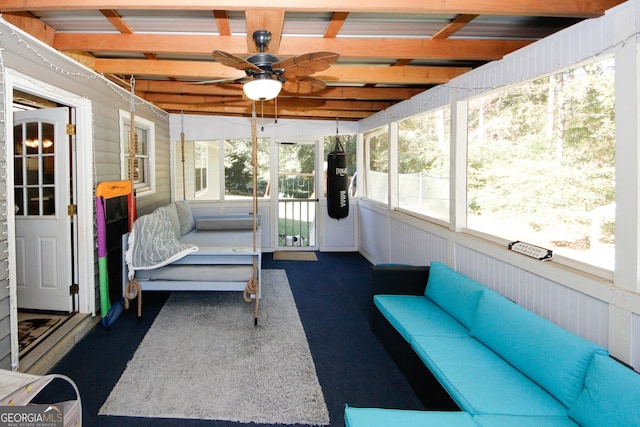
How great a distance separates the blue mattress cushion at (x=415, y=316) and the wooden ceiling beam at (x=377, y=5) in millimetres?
2071

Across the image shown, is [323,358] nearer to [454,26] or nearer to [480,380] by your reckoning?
[480,380]

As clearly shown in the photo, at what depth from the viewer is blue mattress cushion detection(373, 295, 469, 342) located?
2824 mm

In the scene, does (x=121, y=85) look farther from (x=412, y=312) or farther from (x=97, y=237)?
(x=412, y=312)

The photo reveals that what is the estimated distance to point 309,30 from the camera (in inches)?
122

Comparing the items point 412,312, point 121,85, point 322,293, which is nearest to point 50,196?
point 121,85

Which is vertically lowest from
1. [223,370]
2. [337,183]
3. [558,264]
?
[223,370]

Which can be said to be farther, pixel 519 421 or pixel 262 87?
pixel 262 87

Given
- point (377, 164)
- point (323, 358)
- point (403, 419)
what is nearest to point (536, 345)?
point (403, 419)

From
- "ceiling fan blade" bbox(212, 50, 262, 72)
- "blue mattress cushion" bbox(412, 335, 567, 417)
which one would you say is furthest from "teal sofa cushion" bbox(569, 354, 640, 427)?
"ceiling fan blade" bbox(212, 50, 262, 72)

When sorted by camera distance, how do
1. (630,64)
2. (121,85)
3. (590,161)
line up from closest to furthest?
(630,64) < (590,161) < (121,85)

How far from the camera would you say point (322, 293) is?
507cm

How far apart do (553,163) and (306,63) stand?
6.15ft

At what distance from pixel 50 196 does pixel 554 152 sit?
174 inches

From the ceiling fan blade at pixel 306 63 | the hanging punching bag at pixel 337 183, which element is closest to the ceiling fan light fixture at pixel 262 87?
the ceiling fan blade at pixel 306 63
